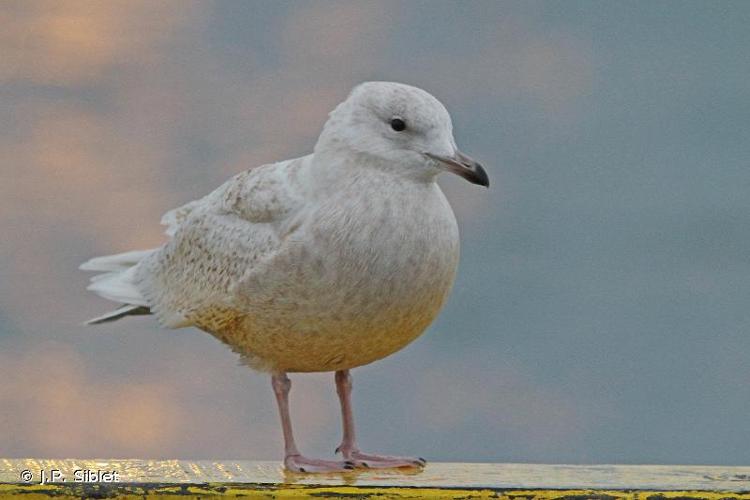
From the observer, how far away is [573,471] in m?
4.74

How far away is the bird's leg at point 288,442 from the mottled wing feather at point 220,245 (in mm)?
258

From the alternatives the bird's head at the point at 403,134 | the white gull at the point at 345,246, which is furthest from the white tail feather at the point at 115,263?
the bird's head at the point at 403,134

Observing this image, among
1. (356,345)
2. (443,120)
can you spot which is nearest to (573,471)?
(356,345)

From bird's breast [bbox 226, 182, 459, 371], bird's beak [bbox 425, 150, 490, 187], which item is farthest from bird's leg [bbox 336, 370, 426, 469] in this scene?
bird's beak [bbox 425, 150, 490, 187]

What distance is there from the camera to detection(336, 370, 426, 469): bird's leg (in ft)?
15.6

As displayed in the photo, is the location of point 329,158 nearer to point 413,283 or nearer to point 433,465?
point 413,283

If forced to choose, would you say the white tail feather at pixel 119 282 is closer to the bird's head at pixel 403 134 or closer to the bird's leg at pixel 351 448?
the bird's leg at pixel 351 448

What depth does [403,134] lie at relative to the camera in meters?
4.35

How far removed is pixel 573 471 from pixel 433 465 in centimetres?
43

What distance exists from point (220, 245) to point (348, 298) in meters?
0.56

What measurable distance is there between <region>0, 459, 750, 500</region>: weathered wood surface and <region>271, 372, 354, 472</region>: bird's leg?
46mm

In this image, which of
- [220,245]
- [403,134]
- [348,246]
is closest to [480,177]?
[403,134]

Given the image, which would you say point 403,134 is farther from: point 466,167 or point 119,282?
point 119,282

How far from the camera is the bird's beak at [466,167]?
4281 mm
